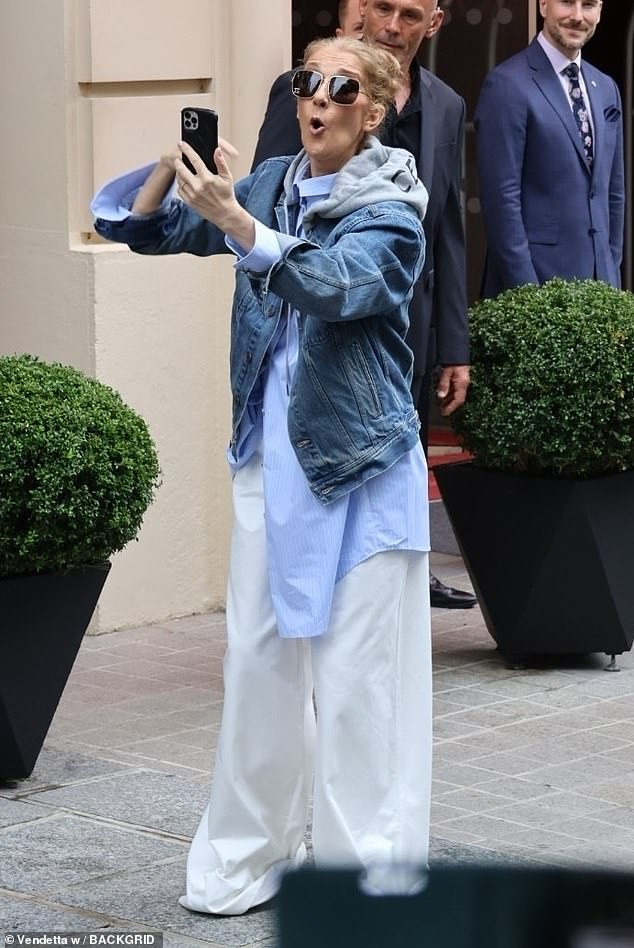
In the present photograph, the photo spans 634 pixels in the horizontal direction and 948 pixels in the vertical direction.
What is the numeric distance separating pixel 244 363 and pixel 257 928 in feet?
4.05

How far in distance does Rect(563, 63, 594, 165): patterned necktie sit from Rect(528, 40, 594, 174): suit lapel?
0.11 feet

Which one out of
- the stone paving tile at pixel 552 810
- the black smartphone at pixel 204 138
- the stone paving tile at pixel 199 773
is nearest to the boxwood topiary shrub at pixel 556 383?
the stone paving tile at pixel 199 773

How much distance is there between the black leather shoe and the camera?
7.32m

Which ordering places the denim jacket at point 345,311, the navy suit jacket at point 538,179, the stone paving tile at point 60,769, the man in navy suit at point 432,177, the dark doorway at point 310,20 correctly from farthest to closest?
the dark doorway at point 310,20, the navy suit jacket at point 538,179, the man in navy suit at point 432,177, the stone paving tile at point 60,769, the denim jacket at point 345,311

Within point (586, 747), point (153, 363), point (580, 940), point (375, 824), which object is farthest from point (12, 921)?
point (153, 363)

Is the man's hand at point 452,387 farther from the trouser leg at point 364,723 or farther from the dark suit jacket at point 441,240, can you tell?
the trouser leg at point 364,723

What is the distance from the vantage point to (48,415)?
481 centimetres

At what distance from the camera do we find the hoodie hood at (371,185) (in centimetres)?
374

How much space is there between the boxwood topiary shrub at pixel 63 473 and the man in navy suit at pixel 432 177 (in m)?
1.24

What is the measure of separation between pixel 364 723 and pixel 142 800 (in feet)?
4.01

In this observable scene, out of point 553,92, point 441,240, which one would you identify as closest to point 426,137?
point 441,240

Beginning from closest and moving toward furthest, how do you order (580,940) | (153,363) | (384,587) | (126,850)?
(580,940), (384,587), (126,850), (153,363)

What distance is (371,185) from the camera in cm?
374

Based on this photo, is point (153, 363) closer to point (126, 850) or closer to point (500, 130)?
point (500, 130)
